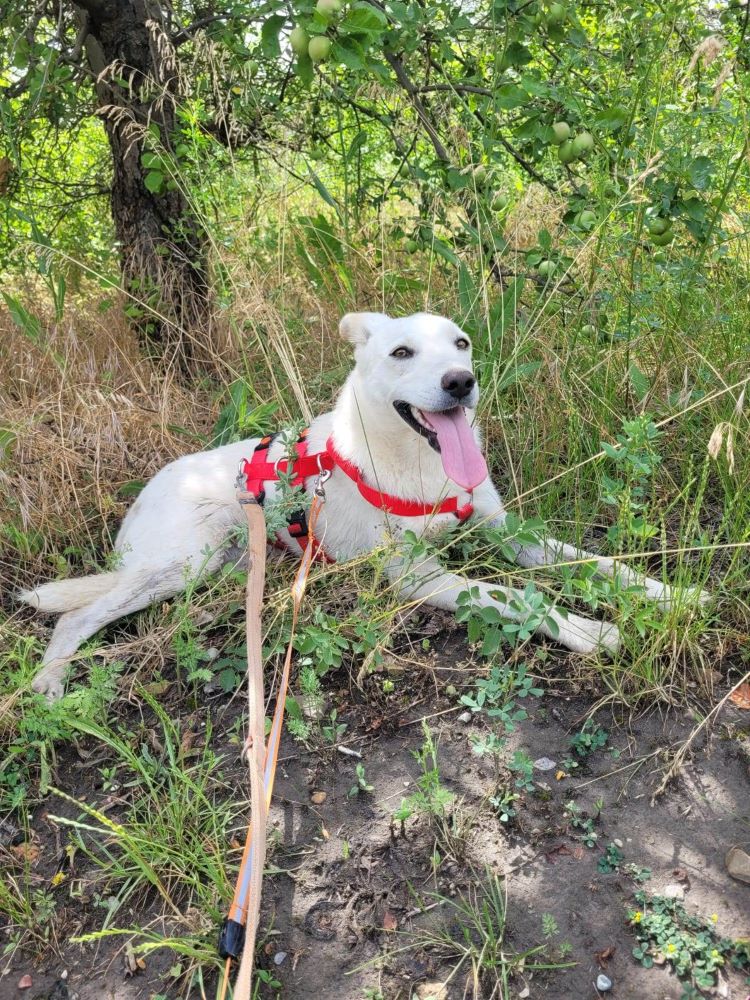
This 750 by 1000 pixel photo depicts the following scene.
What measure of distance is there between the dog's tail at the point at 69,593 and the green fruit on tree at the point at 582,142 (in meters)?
2.44

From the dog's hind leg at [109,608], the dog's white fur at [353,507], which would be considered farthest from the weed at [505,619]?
the dog's hind leg at [109,608]

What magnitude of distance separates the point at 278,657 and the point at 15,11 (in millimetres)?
3840

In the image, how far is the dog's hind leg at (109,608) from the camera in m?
2.76

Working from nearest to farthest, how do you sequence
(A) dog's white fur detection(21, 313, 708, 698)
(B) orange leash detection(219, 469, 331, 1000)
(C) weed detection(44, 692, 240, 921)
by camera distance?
(B) orange leash detection(219, 469, 331, 1000) → (C) weed detection(44, 692, 240, 921) → (A) dog's white fur detection(21, 313, 708, 698)

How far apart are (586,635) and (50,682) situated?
182 cm

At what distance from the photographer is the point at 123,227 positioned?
443 cm

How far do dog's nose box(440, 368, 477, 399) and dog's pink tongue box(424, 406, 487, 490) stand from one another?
0.07 meters

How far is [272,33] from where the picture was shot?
9.66 feet

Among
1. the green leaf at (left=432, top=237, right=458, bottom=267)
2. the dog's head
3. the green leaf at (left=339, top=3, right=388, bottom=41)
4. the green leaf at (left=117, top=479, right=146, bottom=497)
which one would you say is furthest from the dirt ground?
the green leaf at (left=339, top=3, right=388, bottom=41)

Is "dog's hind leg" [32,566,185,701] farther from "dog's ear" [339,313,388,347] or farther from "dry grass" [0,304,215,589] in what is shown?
"dog's ear" [339,313,388,347]

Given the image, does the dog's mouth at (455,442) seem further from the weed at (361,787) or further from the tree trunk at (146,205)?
the tree trunk at (146,205)

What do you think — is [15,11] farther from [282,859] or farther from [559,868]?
[559,868]

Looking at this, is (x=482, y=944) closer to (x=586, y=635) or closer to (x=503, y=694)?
(x=503, y=694)

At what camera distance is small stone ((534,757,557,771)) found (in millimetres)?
2062
